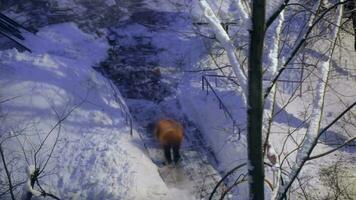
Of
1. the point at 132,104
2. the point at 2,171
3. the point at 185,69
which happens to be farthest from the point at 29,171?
the point at 185,69

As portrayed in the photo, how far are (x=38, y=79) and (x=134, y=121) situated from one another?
237cm

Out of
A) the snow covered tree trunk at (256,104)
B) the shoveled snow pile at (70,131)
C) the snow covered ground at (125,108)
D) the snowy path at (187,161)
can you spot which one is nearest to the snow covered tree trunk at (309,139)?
the snow covered tree trunk at (256,104)

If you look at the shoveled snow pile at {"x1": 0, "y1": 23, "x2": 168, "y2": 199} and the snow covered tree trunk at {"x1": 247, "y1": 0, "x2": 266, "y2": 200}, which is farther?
the shoveled snow pile at {"x1": 0, "y1": 23, "x2": 168, "y2": 199}

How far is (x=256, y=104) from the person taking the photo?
5.09 metres

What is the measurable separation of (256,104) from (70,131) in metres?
6.66

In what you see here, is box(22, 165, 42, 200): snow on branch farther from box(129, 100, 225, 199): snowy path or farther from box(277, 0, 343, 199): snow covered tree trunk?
box(129, 100, 225, 199): snowy path

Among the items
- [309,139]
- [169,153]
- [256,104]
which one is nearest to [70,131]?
[169,153]

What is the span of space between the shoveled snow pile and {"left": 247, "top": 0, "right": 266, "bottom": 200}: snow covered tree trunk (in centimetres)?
491

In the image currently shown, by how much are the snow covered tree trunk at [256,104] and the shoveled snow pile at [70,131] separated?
4.91m

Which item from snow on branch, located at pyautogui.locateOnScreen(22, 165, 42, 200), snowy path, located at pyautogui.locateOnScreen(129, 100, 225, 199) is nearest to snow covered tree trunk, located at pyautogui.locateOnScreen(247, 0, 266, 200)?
snow on branch, located at pyautogui.locateOnScreen(22, 165, 42, 200)

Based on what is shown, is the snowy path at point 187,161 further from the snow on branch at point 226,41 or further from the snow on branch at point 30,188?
the snow on branch at point 226,41

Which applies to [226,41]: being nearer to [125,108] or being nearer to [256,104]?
[256,104]

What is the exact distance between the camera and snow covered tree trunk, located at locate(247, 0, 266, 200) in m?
4.69

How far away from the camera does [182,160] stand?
37.0 ft
